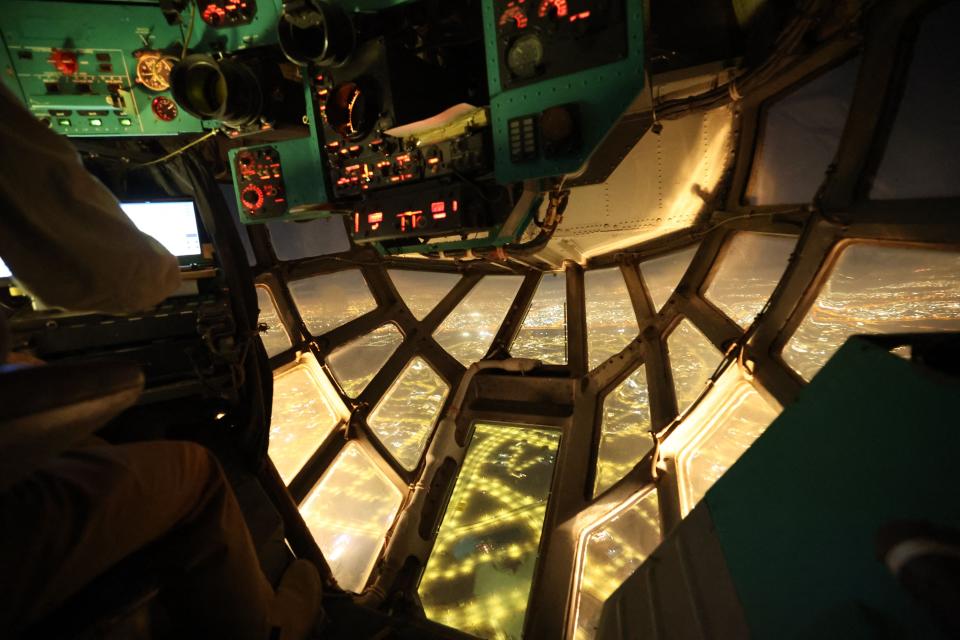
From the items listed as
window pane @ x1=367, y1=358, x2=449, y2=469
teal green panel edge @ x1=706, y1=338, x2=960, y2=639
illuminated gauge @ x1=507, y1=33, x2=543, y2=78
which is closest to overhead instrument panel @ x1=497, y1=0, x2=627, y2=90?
illuminated gauge @ x1=507, y1=33, x2=543, y2=78

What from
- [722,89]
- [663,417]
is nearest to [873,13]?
[722,89]

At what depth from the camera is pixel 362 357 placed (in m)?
4.52

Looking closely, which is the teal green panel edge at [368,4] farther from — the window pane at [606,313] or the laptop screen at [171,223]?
the window pane at [606,313]

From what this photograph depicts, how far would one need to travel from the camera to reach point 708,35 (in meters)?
2.26

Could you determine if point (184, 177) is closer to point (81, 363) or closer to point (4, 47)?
point (4, 47)

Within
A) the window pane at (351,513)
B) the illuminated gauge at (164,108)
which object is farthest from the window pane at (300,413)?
the illuminated gauge at (164,108)

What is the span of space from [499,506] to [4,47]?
481 cm

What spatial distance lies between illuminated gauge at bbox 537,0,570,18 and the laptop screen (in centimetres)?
280

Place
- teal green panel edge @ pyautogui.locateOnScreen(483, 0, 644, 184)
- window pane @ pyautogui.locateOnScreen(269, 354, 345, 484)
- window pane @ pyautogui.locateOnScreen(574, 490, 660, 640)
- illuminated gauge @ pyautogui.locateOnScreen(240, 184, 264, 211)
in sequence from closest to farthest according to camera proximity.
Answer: teal green panel edge @ pyautogui.locateOnScreen(483, 0, 644, 184), illuminated gauge @ pyautogui.locateOnScreen(240, 184, 264, 211), window pane @ pyautogui.locateOnScreen(574, 490, 660, 640), window pane @ pyautogui.locateOnScreen(269, 354, 345, 484)

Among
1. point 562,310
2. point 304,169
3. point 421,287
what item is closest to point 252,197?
point 304,169

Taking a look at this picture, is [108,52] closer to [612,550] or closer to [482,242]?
[482,242]

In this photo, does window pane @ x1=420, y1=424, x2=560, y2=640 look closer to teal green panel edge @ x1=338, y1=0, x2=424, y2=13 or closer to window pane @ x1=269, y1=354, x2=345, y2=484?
window pane @ x1=269, y1=354, x2=345, y2=484

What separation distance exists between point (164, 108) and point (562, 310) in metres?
3.87

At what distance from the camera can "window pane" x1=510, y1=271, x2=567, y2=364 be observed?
15.4 feet
